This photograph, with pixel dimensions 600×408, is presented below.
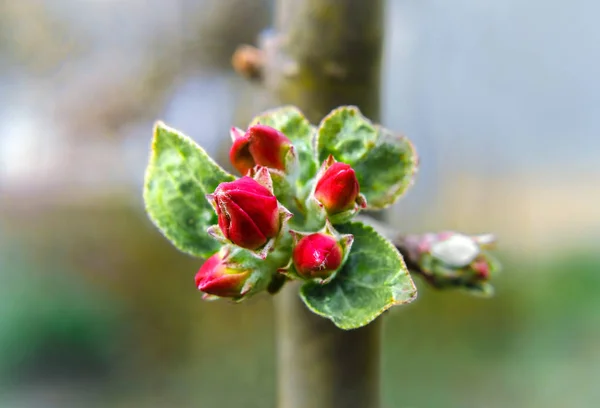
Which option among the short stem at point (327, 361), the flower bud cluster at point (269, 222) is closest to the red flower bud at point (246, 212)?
the flower bud cluster at point (269, 222)

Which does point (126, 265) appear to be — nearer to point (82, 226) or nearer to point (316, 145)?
point (82, 226)

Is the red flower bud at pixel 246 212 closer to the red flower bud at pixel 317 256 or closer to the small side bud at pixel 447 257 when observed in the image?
the red flower bud at pixel 317 256

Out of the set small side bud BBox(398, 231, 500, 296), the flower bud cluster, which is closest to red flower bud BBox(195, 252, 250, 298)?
the flower bud cluster

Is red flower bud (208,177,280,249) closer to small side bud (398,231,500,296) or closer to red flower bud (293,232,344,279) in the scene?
red flower bud (293,232,344,279)

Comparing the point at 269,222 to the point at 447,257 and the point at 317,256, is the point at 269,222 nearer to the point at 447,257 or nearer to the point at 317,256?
the point at 317,256

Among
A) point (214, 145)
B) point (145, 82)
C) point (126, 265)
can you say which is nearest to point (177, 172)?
point (214, 145)

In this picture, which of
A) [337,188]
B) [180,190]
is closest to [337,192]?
[337,188]
